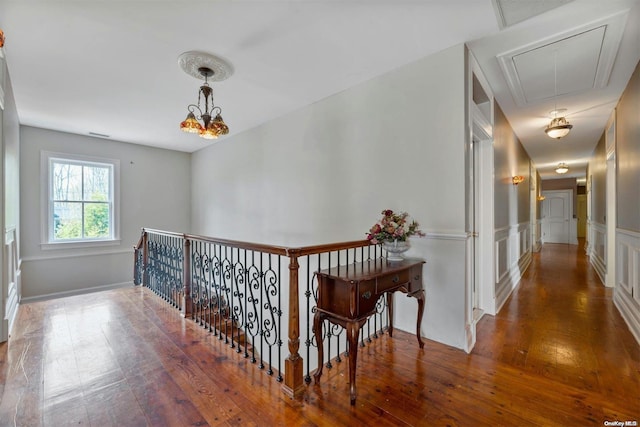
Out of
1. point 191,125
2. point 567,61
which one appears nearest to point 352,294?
point 191,125

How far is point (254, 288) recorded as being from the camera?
240cm

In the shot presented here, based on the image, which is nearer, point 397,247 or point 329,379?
point 329,379

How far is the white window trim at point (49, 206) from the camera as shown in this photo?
15.8 feet

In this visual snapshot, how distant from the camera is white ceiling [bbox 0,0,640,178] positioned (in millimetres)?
2092

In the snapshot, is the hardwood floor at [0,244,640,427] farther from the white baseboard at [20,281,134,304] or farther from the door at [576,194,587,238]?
the door at [576,194,587,238]

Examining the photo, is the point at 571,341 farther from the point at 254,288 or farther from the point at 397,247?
the point at 254,288

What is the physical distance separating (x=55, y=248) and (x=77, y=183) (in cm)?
126

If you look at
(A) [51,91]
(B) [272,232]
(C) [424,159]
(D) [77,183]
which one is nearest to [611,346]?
(C) [424,159]

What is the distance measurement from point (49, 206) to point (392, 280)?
6.13 m

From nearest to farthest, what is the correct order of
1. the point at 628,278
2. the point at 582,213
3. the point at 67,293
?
1. the point at 628,278
2. the point at 67,293
3. the point at 582,213

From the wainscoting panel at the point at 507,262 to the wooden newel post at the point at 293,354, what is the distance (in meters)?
2.84

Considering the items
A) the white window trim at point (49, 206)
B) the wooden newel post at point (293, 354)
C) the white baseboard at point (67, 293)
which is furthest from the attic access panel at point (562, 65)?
the white baseboard at point (67, 293)

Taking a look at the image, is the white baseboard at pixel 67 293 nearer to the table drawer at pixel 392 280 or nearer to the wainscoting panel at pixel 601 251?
the table drawer at pixel 392 280

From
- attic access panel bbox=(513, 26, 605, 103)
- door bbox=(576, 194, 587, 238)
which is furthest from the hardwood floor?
door bbox=(576, 194, 587, 238)
